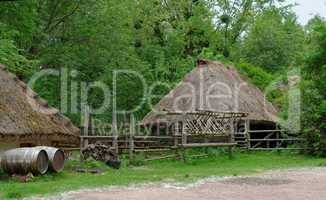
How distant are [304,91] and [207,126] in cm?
422

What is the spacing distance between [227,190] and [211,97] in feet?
40.4

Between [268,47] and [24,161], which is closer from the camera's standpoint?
[24,161]

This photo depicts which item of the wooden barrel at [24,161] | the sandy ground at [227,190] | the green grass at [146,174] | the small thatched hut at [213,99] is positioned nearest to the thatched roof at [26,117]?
the wooden barrel at [24,161]

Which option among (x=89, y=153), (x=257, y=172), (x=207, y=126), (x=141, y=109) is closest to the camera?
(x=257, y=172)

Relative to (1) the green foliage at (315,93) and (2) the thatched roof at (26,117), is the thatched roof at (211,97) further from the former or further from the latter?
(2) the thatched roof at (26,117)

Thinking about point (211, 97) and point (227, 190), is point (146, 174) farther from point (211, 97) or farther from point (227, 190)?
point (211, 97)

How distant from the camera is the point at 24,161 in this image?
39.5ft

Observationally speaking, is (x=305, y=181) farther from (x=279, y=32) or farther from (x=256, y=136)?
(x=279, y=32)

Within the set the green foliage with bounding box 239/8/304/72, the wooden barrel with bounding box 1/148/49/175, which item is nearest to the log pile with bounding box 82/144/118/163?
the wooden barrel with bounding box 1/148/49/175

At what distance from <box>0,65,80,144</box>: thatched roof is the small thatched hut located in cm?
596

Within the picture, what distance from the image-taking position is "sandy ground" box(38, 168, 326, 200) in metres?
8.95

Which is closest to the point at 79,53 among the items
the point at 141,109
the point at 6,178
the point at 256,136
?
the point at 141,109

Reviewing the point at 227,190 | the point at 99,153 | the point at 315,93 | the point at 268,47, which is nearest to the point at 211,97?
the point at 315,93

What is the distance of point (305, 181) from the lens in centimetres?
1130
